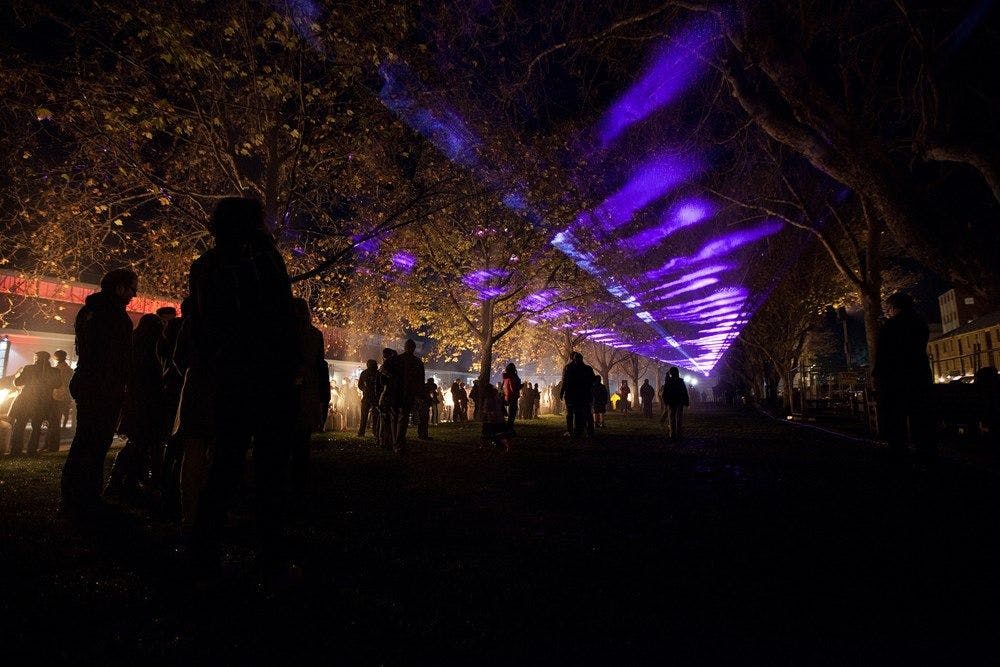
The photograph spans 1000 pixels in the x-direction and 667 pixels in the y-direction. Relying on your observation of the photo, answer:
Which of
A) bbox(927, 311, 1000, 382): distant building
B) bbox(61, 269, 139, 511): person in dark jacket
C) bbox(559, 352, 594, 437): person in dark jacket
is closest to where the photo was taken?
bbox(61, 269, 139, 511): person in dark jacket

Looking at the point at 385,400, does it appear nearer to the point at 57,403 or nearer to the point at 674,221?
the point at 57,403

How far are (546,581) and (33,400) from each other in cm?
1170

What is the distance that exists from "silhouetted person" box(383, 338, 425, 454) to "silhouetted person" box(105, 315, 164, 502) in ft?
16.0

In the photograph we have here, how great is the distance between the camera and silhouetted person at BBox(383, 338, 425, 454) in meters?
9.84

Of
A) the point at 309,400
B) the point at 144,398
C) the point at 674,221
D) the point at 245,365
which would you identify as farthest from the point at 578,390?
the point at 245,365

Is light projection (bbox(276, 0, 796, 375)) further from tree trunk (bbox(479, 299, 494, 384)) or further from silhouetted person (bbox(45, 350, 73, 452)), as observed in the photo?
silhouetted person (bbox(45, 350, 73, 452))

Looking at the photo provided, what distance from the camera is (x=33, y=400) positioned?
10047mm

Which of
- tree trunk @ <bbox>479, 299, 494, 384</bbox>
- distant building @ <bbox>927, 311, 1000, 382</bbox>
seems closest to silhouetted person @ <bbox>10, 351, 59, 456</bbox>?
tree trunk @ <bbox>479, 299, 494, 384</bbox>

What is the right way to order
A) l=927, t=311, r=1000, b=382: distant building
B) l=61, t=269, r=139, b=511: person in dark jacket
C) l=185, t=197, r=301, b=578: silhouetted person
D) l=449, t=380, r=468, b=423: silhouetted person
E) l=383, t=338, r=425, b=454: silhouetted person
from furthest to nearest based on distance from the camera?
l=927, t=311, r=1000, b=382: distant building → l=449, t=380, r=468, b=423: silhouetted person → l=383, t=338, r=425, b=454: silhouetted person → l=61, t=269, r=139, b=511: person in dark jacket → l=185, t=197, r=301, b=578: silhouetted person

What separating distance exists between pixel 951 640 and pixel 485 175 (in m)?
12.0

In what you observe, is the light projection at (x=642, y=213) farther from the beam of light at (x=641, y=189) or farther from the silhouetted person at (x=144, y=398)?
the silhouetted person at (x=144, y=398)

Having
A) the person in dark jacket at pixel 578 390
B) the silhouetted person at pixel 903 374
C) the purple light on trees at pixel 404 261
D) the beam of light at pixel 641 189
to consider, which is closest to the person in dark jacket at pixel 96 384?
the silhouetted person at pixel 903 374

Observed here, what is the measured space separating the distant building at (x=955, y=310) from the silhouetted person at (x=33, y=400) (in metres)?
79.0

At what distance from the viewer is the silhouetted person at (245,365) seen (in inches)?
98.2
